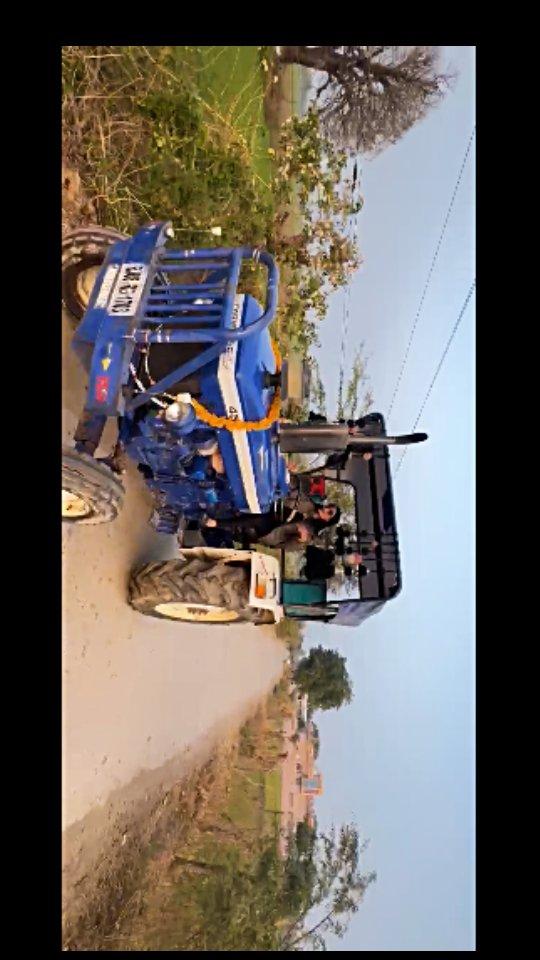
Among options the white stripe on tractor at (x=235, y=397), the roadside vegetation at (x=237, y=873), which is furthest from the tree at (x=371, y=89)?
the roadside vegetation at (x=237, y=873)

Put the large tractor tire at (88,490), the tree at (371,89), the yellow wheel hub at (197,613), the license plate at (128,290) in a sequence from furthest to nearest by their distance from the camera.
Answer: the tree at (371,89) → the yellow wheel hub at (197,613) → the license plate at (128,290) → the large tractor tire at (88,490)

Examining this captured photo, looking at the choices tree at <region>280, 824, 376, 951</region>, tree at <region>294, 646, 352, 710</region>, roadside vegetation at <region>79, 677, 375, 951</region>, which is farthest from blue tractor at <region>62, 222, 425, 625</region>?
tree at <region>294, 646, 352, 710</region>

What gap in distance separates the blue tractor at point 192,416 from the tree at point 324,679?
6.09 meters

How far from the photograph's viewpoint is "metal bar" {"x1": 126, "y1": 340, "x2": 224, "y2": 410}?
11.3ft

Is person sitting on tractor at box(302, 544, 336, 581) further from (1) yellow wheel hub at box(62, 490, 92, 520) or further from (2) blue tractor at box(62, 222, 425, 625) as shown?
(1) yellow wheel hub at box(62, 490, 92, 520)

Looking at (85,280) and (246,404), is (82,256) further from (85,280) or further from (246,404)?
(246,404)

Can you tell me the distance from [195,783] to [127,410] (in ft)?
13.0

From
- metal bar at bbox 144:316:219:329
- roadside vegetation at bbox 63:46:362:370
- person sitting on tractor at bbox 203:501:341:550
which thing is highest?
roadside vegetation at bbox 63:46:362:370

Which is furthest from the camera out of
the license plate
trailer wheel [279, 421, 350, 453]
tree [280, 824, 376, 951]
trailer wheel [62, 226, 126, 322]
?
tree [280, 824, 376, 951]

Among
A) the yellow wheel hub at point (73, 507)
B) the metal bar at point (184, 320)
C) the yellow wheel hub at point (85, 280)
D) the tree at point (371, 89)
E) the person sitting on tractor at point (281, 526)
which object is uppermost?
the tree at point (371, 89)

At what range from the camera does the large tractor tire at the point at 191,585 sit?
432 cm

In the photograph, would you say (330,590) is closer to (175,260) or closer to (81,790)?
(81,790)

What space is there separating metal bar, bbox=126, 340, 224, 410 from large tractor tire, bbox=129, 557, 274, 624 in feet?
Answer: 4.02

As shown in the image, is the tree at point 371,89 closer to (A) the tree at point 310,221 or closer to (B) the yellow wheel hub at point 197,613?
(A) the tree at point 310,221
